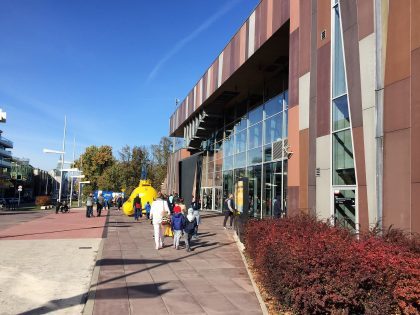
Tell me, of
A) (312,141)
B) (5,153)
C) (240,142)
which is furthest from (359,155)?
(5,153)

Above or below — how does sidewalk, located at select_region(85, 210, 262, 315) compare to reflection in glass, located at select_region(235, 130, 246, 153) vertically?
below

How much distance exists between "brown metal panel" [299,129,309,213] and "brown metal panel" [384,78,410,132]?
482cm

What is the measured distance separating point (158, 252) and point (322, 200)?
A: 5.52 m

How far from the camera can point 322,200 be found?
14258 millimetres

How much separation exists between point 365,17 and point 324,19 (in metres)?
2.88

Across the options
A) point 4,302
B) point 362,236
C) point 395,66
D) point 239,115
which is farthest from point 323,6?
point 239,115

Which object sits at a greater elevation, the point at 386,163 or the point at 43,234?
the point at 386,163

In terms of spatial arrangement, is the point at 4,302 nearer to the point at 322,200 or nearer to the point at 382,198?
the point at 382,198

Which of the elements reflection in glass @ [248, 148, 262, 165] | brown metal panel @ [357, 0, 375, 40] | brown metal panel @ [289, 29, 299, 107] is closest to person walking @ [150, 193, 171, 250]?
brown metal panel @ [289, 29, 299, 107]

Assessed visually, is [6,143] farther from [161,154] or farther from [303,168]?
[303,168]

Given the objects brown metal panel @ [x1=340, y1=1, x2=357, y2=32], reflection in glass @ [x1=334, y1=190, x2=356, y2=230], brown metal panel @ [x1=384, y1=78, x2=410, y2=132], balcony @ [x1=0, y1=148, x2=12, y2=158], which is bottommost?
reflection in glass @ [x1=334, y1=190, x2=356, y2=230]

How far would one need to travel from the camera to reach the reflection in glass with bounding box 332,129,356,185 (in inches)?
509

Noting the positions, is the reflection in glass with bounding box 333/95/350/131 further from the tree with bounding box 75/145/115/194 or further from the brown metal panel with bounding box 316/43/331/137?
the tree with bounding box 75/145/115/194

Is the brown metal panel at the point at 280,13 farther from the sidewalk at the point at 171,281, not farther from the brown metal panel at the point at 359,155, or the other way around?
the sidewalk at the point at 171,281
